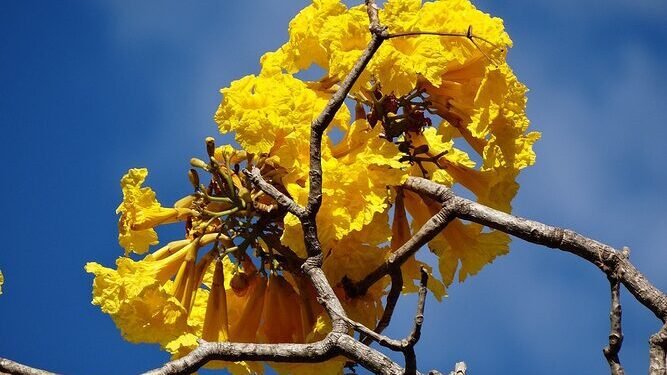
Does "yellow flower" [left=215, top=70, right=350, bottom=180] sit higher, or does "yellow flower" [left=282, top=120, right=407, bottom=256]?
"yellow flower" [left=215, top=70, right=350, bottom=180]

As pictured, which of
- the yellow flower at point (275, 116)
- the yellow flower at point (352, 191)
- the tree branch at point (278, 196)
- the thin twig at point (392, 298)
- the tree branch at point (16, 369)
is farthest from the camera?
the thin twig at point (392, 298)

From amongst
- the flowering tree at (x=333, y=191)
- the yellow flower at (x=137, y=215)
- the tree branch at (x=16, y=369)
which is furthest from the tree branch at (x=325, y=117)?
the tree branch at (x=16, y=369)

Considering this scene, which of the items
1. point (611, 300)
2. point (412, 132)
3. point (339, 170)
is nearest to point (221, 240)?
point (339, 170)

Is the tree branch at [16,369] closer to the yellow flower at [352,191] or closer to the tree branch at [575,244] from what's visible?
the yellow flower at [352,191]

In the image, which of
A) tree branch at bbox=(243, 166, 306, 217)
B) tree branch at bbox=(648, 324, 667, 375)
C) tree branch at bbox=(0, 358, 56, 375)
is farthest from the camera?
tree branch at bbox=(243, 166, 306, 217)

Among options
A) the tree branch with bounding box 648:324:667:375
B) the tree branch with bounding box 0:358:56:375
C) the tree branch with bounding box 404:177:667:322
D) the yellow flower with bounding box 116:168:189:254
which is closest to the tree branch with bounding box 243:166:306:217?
the tree branch with bounding box 404:177:667:322

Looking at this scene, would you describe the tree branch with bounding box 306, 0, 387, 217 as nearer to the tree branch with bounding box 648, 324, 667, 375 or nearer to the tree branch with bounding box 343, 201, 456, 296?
the tree branch with bounding box 343, 201, 456, 296
